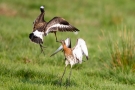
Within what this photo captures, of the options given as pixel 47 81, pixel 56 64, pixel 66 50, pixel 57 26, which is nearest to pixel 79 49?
pixel 66 50

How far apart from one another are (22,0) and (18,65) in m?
10.9

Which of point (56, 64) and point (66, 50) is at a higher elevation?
point (66, 50)

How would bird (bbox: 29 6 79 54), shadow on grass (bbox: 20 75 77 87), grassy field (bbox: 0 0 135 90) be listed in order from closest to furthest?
bird (bbox: 29 6 79 54), shadow on grass (bbox: 20 75 77 87), grassy field (bbox: 0 0 135 90)

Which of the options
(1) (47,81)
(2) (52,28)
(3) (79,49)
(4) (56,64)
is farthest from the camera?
(4) (56,64)

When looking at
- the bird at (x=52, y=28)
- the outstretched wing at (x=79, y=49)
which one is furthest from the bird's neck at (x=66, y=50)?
the bird at (x=52, y=28)

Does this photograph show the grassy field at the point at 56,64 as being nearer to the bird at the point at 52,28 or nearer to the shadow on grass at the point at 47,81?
the shadow on grass at the point at 47,81

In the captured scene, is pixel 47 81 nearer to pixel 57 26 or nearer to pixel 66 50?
pixel 66 50

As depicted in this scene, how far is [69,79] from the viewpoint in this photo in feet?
26.1

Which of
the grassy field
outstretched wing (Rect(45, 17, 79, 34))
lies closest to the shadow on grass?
the grassy field

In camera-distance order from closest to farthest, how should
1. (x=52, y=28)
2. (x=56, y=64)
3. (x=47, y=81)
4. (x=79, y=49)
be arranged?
(x=52, y=28) < (x=79, y=49) < (x=47, y=81) < (x=56, y=64)

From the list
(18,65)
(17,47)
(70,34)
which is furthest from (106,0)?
(18,65)

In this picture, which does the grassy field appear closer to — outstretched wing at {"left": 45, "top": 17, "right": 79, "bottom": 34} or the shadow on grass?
the shadow on grass

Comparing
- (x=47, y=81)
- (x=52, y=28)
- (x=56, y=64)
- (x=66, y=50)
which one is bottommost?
(x=47, y=81)

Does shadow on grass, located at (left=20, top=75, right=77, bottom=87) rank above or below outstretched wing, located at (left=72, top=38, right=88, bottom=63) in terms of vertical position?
below
